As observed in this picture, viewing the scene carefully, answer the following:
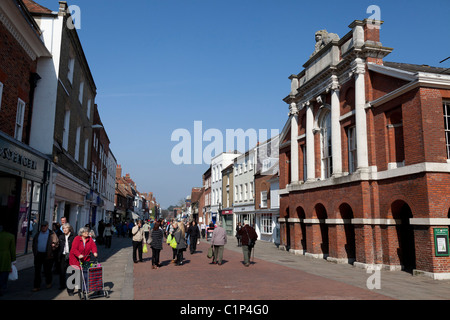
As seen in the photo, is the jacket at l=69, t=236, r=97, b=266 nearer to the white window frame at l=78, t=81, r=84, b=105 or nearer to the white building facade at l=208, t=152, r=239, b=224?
the white window frame at l=78, t=81, r=84, b=105

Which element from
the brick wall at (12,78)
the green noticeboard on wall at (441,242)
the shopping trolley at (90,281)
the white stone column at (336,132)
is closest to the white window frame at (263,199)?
the white stone column at (336,132)

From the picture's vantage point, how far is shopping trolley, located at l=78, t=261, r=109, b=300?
8.45m

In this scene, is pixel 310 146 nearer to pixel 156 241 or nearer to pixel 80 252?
pixel 156 241

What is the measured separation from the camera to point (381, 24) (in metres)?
17.1

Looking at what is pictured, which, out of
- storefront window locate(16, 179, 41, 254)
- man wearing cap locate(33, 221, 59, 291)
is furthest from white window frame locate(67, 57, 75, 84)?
man wearing cap locate(33, 221, 59, 291)

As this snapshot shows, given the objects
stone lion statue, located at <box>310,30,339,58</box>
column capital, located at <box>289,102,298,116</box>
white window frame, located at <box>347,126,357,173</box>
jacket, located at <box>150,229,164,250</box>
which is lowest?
jacket, located at <box>150,229,164,250</box>

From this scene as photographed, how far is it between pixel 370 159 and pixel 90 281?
12.4 m

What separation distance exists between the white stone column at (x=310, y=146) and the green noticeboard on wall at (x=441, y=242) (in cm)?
792

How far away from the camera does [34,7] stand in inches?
653

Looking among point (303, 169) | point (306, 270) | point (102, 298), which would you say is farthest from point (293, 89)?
point (102, 298)

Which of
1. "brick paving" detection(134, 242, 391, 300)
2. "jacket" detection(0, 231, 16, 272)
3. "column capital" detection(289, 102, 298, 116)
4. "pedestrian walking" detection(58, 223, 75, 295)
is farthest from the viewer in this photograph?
"column capital" detection(289, 102, 298, 116)

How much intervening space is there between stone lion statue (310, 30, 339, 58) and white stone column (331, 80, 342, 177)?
3.25m

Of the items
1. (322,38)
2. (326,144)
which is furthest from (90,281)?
(322,38)

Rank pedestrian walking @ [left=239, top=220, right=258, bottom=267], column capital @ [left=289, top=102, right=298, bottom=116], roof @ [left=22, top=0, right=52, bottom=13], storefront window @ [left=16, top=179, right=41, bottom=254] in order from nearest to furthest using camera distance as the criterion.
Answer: storefront window @ [left=16, top=179, right=41, bottom=254] → pedestrian walking @ [left=239, top=220, right=258, bottom=267] → roof @ [left=22, top=0, right=52, bottom=13] → column capital @ [left=289, top=102, right=298, bottom=116]
